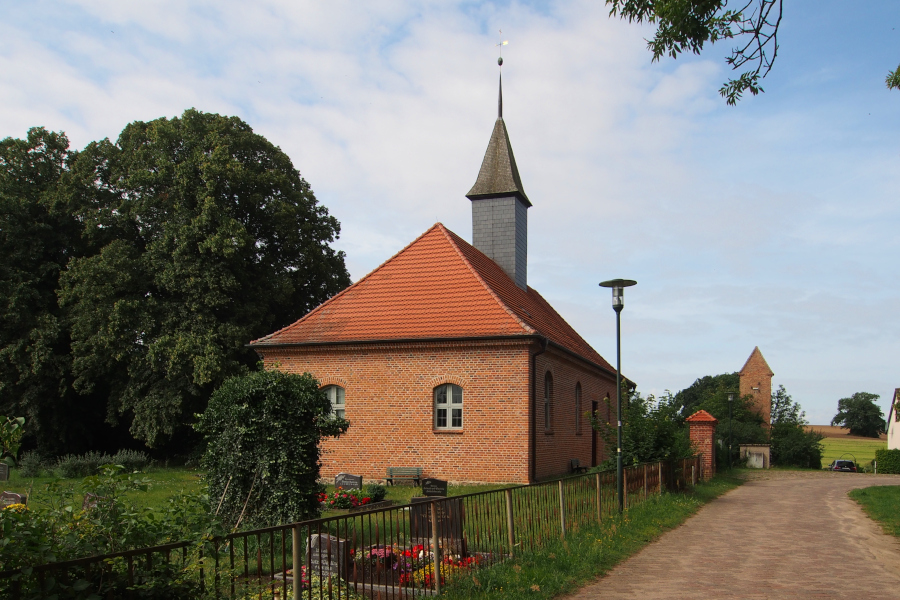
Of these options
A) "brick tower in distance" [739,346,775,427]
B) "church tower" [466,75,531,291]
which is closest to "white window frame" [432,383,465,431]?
"church tower" [466,75,531,291]

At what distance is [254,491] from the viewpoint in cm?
1102

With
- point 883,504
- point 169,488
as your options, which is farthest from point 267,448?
point 883,504

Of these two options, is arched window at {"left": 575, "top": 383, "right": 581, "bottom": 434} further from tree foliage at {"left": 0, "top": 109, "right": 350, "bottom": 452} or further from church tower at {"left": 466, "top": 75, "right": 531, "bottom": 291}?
tree foliage at {"left": 0, "top": 109, "right": 350, "bottom": 452}

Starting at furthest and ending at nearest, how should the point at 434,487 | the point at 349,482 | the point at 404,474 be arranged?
the point at 404,474
the point at 349,482
the point at 434,487

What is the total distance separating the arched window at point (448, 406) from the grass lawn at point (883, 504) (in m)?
9.75

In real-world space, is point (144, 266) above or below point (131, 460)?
above

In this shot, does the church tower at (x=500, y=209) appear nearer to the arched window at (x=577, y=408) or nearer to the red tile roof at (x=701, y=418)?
the arched window at (x=577, y=408)

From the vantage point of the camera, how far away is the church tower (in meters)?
25.5

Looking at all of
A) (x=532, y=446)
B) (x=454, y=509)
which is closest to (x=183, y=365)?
(x=532, y=446)

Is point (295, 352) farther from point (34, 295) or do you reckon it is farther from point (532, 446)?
point (34, 295)

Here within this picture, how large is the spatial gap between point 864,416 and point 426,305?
9905 centimetres

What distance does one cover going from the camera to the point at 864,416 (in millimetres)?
100312

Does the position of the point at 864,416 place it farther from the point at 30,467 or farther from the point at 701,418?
the point at 30,467

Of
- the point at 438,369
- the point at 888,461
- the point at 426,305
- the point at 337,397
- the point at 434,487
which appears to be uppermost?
the point at 426,305
